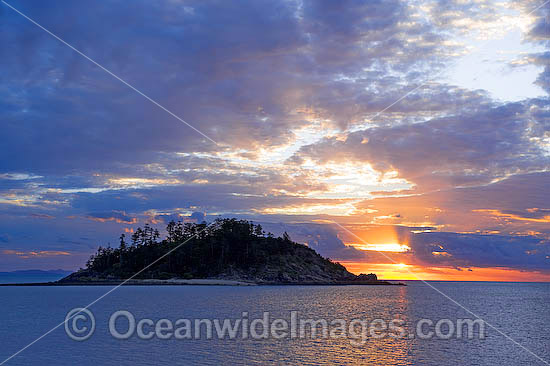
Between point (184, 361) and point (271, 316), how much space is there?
44526 millimetres

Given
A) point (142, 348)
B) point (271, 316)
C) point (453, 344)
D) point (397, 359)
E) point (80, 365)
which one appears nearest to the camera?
point (80, 365)

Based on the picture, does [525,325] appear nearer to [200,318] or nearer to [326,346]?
[326,346]

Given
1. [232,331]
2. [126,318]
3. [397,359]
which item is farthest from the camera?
[126,318]

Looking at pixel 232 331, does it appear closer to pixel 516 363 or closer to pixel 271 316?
pixel 271 316

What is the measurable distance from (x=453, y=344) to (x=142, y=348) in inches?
1522

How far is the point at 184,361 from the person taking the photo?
46625mm

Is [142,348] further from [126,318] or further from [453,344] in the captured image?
[453,344]

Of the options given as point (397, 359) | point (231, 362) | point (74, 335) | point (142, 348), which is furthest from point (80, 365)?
point (397, 359)

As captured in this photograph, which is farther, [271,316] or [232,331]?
[271,316]

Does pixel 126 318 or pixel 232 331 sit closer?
pixel 232 331

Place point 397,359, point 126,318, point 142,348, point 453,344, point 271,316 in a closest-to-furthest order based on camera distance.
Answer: point 397,359 < point 142,348 < point 453,344 < point 126,318 < point 271,316

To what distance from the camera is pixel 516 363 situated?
5025 cm

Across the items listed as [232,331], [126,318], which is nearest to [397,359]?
[232,331]

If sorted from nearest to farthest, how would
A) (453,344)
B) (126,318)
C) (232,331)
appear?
1. (453,344)
2. (232,331)
3. (126,318)
